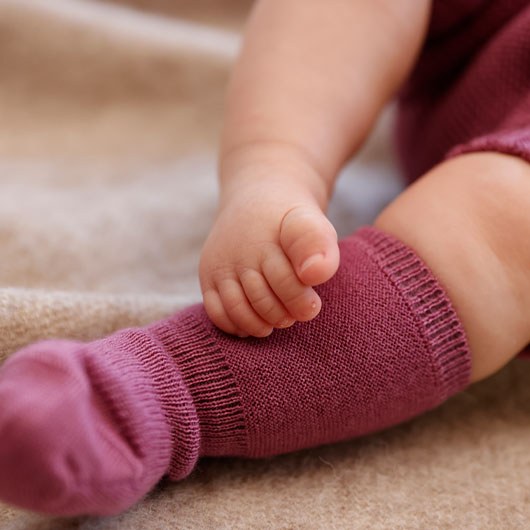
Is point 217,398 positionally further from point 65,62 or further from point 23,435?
point 65,62

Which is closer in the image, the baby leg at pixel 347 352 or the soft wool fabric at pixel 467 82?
the baby leg at pixel 347 352

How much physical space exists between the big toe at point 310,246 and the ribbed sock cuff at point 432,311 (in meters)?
0.07

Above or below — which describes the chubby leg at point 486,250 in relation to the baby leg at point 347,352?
above

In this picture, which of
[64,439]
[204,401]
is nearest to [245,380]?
[204,401]

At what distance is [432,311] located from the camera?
48 centimetres

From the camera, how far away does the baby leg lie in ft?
1.35

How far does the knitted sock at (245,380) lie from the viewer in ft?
1.24

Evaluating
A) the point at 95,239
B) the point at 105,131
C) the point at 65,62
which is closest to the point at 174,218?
the point at 95,239

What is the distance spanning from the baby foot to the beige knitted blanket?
0.36 ft

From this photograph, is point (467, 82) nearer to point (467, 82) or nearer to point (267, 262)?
point (467, 82)

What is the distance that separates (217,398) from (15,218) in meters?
0.36

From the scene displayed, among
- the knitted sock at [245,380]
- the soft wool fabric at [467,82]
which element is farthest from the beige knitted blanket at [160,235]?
the soft wool fabric at [467,82]

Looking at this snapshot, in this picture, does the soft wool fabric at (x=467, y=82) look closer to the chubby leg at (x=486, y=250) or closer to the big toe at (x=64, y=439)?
the chubby leg at (x=486, y=250)

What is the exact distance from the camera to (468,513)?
0.47 m
